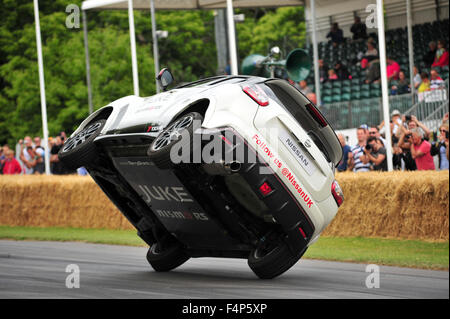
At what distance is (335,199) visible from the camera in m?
8.96

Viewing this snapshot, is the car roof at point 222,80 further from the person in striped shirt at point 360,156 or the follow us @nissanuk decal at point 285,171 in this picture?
the person in striped shirt at point 360,156

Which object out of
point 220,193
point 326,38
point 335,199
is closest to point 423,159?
point 335,199

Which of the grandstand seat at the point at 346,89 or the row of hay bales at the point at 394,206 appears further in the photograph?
the grandstand seat at the point at 346,89

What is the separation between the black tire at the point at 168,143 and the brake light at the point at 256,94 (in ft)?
2.11

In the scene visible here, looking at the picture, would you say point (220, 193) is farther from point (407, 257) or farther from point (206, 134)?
point (407, 257)

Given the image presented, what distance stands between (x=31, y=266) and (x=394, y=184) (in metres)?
5.91

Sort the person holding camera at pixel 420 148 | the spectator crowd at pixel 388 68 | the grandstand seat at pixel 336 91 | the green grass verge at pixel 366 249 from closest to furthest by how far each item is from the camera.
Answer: the green grass verge at pixel 366 249
the person holding camera at pixel 420 148
the spectator crowd at pixel 388 68
the grandstand seat at pixel 336 91


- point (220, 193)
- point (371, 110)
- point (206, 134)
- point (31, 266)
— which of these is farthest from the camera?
point (371, 110)

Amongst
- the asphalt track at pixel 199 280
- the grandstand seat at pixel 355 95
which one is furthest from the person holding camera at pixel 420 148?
the grandstand seat at pixel 355 95

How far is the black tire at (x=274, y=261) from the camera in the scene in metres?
8.70

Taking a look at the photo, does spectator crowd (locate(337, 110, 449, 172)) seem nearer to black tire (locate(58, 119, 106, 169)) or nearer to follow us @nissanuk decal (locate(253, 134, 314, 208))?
follow us @nissanuk decal (locate(253, 134, 314, 208))

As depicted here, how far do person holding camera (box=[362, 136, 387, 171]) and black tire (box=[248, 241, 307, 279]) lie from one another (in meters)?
6.37

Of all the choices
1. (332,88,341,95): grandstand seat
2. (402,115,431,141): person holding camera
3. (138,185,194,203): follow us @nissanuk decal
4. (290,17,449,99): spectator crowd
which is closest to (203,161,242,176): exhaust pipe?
(138,185,194,203): follow us @nissanuk decal
